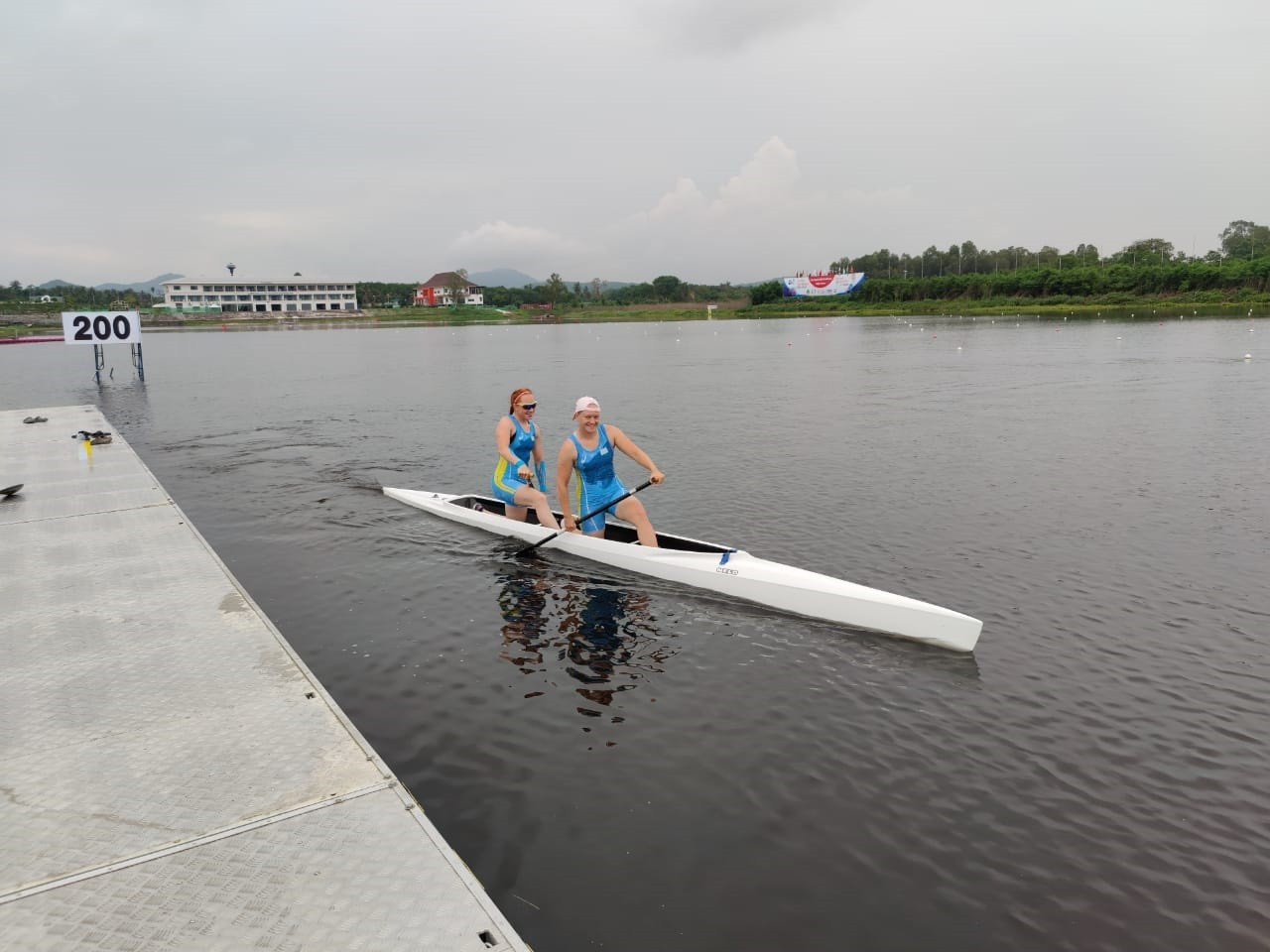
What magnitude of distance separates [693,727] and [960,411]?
24501 millimetres

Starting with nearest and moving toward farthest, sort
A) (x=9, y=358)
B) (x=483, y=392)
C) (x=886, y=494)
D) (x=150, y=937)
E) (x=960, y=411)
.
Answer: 1. (x=150, y=937)
2. (x=886, y=494)
3. (x=960, y=411)
4. (x=483, y=392)
5. (x=9, y=358)

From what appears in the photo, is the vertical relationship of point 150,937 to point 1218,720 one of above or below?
above

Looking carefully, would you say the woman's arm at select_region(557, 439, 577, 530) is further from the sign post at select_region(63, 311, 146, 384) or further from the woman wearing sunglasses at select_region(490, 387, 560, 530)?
the sign post at select_region(63, 311, 146, 384)

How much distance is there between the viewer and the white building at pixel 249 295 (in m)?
175

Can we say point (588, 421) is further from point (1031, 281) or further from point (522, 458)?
point (1031, 281)

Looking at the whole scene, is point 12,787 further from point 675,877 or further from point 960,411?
point 960,411

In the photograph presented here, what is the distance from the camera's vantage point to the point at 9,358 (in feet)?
222

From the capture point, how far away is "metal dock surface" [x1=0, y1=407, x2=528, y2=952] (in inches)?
168

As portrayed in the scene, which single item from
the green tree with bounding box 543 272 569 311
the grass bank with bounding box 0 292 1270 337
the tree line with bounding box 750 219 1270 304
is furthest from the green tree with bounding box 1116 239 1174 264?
the green tree with bounding box 543 272 569 311

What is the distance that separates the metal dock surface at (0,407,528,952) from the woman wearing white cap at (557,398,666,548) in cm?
498

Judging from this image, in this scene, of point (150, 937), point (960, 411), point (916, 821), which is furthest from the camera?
point (960, 411)

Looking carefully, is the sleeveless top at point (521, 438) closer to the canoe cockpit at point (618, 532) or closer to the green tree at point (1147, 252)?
the canoe cockpit at point (618, 532)

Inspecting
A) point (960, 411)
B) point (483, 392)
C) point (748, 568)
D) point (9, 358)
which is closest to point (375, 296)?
point (9, 358)

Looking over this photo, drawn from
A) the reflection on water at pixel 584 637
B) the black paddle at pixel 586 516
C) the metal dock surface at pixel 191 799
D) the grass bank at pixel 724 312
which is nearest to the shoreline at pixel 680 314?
the grass bank at pixel 724 312
